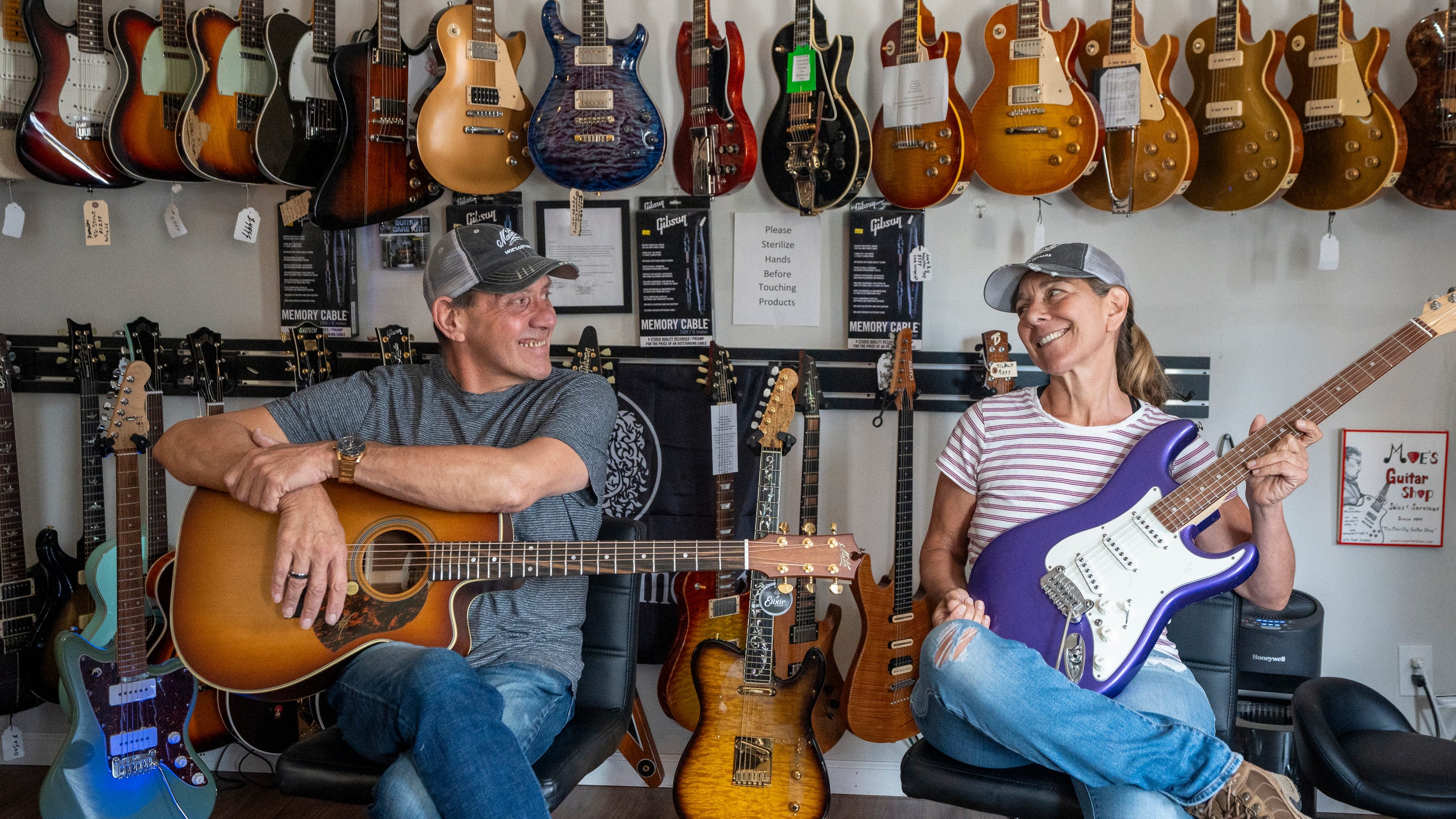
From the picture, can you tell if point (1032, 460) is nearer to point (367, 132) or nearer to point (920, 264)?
point (920, 264)

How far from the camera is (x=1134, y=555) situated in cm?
174

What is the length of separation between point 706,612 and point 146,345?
1.72 meters

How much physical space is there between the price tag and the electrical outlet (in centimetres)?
159

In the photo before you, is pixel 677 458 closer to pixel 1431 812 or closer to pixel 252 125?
pixel 252 125

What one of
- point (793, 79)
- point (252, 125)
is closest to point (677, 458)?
point (793, 79)

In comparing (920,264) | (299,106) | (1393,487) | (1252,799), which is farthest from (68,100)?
(1393,487)

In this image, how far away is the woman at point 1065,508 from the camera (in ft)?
5.08

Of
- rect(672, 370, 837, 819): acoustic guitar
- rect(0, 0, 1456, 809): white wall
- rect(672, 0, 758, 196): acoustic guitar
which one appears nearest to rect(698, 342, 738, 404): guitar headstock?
rect(0, 0, 1456, 809): white wall

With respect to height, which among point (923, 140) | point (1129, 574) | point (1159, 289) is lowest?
point (1129, 574)

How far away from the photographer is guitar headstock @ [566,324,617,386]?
8.51 feet

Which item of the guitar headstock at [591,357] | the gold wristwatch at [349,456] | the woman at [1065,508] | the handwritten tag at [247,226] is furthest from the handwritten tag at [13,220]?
the woman at [1065,508]

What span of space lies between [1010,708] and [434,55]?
2184mm

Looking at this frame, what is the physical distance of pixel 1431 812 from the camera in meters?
1.71

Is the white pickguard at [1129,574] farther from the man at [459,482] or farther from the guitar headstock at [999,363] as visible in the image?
the man at [459,482]
